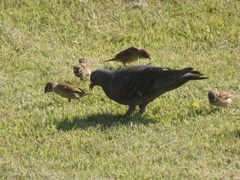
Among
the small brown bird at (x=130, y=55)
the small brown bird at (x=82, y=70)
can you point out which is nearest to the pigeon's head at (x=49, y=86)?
the small brown bird at (x=82, y=70)

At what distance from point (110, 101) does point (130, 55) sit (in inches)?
68.6

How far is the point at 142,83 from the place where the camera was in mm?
10844

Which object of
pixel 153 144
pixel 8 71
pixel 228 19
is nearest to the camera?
pixel 153 144

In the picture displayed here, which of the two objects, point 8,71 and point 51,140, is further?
point 8,71

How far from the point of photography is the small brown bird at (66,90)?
1148 centimetres

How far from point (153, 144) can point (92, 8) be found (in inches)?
232

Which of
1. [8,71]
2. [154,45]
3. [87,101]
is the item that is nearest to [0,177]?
[87,101]

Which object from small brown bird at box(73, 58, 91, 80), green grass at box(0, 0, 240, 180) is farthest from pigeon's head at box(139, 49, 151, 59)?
small brown bird at box(73, 58, 91, 80)

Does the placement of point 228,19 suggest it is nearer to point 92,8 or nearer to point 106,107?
point 92,8

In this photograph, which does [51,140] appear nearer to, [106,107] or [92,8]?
[106,107]

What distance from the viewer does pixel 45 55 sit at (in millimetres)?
13812

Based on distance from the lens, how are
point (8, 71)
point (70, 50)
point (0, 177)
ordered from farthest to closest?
point (70, 50), point (8, 71), point (0, 177)

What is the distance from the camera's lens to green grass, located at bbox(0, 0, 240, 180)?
31.3ft

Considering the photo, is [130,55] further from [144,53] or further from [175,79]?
[175,79]
